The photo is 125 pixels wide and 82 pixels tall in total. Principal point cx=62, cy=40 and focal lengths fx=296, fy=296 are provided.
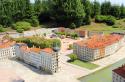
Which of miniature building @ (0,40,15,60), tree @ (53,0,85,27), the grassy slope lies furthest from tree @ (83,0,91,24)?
miniature building @ (0,40,15,60)

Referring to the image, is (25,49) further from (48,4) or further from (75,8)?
(48,4)

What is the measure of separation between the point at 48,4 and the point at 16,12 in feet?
39.7

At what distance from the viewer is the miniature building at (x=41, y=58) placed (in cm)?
5138

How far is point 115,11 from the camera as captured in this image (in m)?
98.4

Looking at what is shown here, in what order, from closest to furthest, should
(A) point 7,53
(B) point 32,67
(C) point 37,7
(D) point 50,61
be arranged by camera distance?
(D) point 50,61, (B) point 32,67, (A) point 7,53, (C) point 37,7

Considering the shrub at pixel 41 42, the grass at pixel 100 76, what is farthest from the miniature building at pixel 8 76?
the shrub at pixel 41 42

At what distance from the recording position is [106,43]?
2406 inches

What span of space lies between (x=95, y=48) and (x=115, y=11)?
43403 millimetres

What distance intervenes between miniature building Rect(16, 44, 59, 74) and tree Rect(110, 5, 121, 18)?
48384mm

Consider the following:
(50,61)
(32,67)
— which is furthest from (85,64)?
(32,67)

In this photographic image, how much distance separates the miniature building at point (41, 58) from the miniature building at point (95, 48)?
885 cm

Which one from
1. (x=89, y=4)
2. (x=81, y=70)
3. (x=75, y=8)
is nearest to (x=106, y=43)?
(x=81, y=70)

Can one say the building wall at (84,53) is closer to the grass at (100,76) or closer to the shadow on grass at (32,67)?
the grass at (100,76)

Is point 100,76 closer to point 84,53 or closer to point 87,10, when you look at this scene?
point 84,53
